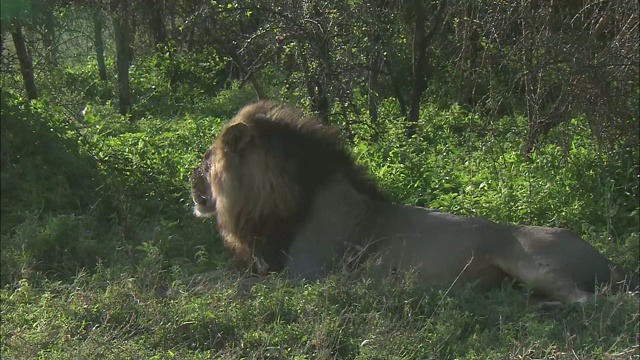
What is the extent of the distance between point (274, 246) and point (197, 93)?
9.17m

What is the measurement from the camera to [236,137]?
5.02m

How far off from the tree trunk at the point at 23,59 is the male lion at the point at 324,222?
3.02 metres

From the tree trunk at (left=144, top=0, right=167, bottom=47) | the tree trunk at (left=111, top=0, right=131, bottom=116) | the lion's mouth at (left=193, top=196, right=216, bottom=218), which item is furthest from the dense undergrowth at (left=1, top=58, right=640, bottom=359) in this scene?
the tree trunk at (left=111, top=0, right=131, bottom=116)

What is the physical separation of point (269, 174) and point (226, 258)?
81 centimetres

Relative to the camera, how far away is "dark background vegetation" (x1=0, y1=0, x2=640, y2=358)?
3.99 m

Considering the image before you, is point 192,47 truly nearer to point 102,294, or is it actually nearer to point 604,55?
point 604,55

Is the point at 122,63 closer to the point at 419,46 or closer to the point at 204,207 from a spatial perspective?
the point at 419,46

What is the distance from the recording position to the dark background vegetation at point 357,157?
3990mm

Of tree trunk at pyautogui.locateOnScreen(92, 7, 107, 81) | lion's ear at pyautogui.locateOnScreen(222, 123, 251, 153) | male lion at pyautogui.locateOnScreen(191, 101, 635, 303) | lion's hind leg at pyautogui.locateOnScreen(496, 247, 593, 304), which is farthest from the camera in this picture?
tree trunk at pyautogui.locateOnScreen(92, 7, 107, 81)

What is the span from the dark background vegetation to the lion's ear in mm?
682

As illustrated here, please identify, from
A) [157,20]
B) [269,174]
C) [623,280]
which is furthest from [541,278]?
[157,20]

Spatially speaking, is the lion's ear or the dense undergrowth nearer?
the dense undergrowth

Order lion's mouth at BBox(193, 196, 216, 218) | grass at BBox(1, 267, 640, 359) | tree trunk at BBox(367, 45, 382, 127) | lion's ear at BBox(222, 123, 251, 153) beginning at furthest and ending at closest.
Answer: tree trunk at BBox(367, 45, 382, 127)
lion's mouth at BBox(193, 196, 216, 218)
lion's ear at BBox(222, 123, 251, 153)
grass at BBox(1, 267, 640, 359)

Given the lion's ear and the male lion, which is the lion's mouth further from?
the lion's ear
